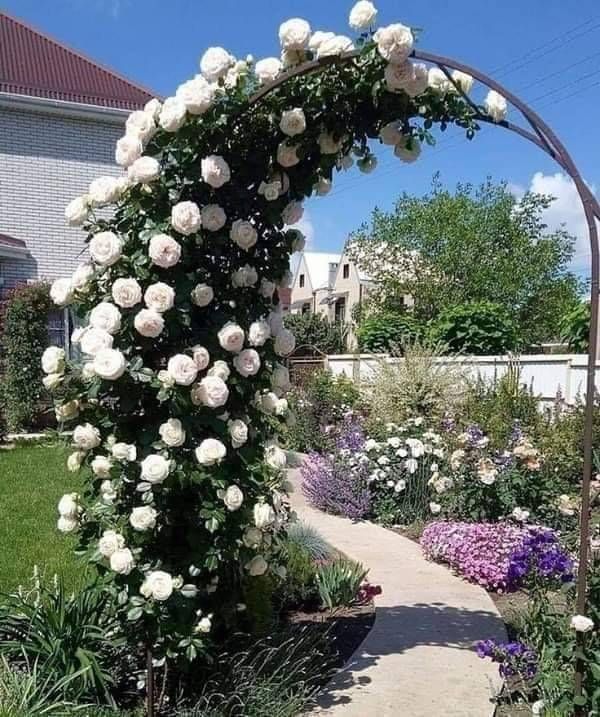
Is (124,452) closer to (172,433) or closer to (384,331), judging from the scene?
(172,433)

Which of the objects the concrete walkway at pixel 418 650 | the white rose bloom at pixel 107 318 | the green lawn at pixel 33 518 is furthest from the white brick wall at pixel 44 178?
the white rose bloom at pixel 107 318

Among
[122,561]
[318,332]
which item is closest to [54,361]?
[122,561]

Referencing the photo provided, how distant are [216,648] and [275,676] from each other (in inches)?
11.6

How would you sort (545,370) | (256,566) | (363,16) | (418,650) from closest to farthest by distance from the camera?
(363,16)
(256,566)
(418,650)
(545,370)

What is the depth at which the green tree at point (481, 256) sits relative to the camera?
24.9 meters

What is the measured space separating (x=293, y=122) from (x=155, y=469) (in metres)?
1.48

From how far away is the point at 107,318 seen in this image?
8.97 feet

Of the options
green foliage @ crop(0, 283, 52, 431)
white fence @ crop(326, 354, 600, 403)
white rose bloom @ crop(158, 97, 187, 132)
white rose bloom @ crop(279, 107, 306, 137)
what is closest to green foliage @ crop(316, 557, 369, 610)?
white rose bloom @ crop(279, 107, 306, 137)

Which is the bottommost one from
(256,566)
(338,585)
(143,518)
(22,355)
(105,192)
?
(338,585)

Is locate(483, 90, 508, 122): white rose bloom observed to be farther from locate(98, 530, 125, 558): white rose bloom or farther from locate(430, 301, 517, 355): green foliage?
locate(430, 301, 517, 355): green foliage

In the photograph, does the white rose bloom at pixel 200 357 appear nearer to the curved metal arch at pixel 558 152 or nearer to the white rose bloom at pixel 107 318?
the white rose bloom at pixel 107 318

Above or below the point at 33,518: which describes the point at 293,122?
above

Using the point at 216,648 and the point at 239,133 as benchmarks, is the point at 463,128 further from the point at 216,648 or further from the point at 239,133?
the point at 216,648

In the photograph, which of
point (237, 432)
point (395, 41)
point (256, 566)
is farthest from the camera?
point (256, 566)
